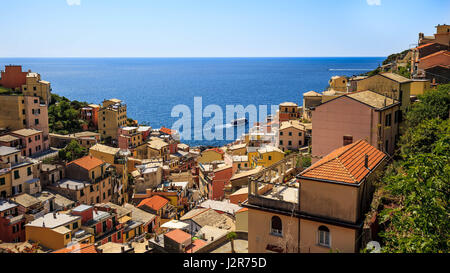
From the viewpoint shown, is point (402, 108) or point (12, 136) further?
point (12, 136)

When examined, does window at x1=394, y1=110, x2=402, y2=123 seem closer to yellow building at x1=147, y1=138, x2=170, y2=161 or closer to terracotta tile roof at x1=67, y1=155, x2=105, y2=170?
terracotta tile roof at x1=67, y1=155, x2=105, y2=170

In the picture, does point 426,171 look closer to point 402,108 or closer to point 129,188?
point 402,108

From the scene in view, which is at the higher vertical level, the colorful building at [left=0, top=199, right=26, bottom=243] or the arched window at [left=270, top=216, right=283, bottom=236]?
the arched window at [left=270, top=216, right=283, bottom=236]

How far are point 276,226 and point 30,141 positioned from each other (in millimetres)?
29404

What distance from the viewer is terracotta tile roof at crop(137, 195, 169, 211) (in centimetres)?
2906

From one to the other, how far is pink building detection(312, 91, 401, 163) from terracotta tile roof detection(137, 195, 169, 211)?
14.7 metres

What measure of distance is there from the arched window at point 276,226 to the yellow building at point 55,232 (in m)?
13.4

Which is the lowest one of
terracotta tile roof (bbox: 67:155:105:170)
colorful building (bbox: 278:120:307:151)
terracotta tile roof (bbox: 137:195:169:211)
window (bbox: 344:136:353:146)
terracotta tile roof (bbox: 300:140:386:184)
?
terracotta tile roof (bbox: 137:195:169:211)

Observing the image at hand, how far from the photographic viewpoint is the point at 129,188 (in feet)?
113

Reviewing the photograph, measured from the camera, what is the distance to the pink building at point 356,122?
16.2 meters

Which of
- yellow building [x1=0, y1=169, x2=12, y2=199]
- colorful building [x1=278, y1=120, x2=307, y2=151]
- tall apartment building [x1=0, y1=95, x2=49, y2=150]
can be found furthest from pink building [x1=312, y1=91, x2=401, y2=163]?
tall apartment building [x1=0, y1=95, x2=49, y2=150]
